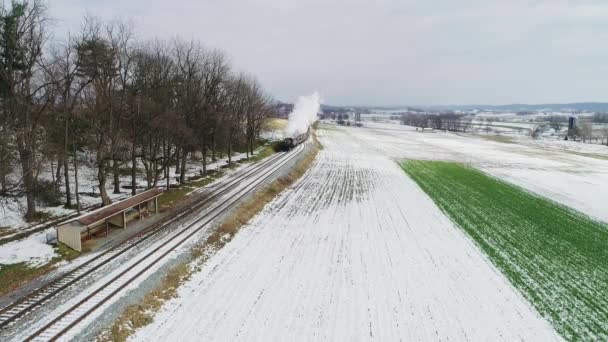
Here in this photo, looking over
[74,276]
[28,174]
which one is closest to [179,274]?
[74,276]

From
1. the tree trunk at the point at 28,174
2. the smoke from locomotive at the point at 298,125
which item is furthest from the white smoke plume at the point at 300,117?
the tree trunk at the point at 28,174

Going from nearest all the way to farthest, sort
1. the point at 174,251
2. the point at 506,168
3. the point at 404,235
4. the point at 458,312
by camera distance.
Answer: the point at 458,312 < the point at 174,251 < the point at 404,235 < the point at 506,168

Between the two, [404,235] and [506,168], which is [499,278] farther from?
[506,168]

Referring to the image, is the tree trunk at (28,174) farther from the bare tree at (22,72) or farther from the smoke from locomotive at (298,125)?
the smoke from locomotive at (298,125)

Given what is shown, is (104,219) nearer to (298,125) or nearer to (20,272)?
(20,272)

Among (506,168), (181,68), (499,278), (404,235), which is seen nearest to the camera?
(499,278)

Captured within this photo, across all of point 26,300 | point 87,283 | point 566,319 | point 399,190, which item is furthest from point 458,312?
point 399,190

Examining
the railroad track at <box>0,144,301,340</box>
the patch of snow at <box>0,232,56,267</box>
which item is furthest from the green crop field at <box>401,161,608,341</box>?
the patch of snow at <box>0,232,56,267</box>

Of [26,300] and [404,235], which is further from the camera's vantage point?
[404,235]
